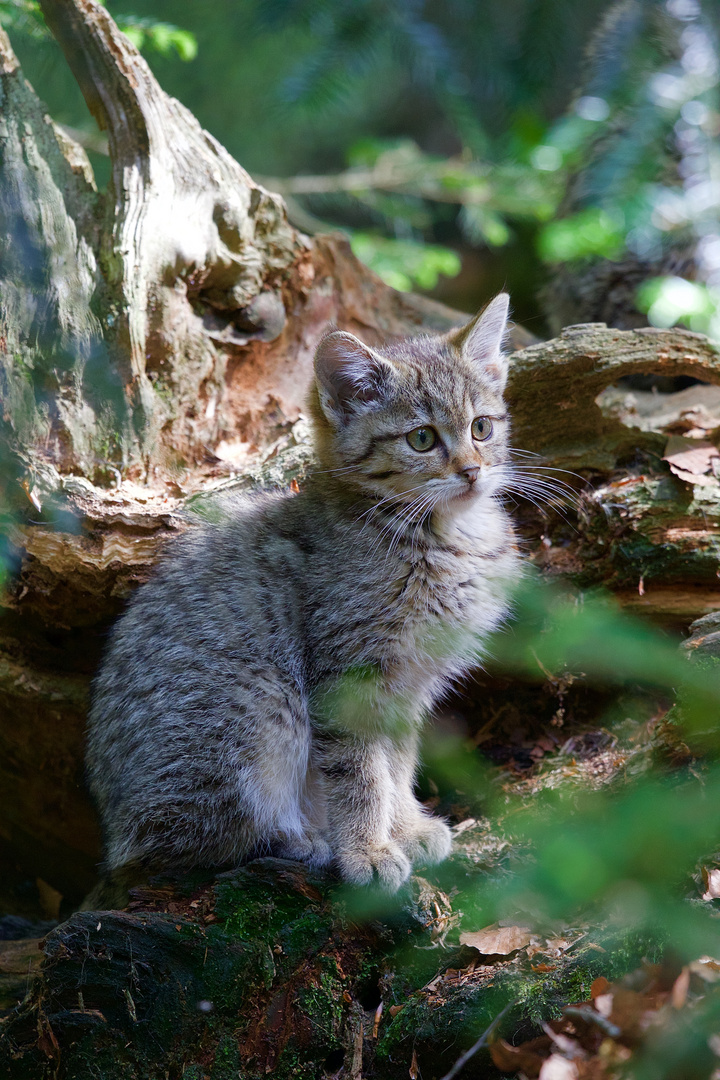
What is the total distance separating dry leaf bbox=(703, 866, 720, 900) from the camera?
8.24ft

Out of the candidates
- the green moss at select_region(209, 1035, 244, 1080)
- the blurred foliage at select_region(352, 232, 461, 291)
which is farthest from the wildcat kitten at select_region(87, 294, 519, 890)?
the blurred foliage at select_region(352, 232, 461, 291)

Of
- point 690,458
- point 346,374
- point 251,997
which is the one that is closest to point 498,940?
point 251,997

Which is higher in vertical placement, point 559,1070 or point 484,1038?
point 559,1070

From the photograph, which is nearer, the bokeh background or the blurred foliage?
the bokeh background

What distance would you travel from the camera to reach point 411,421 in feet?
11.4

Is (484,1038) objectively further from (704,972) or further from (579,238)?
(579,238)

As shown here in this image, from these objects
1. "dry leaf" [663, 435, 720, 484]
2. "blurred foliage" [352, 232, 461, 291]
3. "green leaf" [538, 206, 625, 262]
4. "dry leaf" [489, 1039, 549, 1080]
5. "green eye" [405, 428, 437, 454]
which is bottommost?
"dry leaf" [489, 1039, 549, 1080]

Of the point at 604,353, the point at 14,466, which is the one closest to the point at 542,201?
the point at 604,353

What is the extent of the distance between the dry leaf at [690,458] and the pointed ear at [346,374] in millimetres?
1663

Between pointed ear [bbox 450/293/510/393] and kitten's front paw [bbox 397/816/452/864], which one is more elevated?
pointed ear [bbox 450/293/510/393]

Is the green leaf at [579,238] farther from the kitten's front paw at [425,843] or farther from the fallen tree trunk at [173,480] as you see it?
the kitten's front paw at [425,843]

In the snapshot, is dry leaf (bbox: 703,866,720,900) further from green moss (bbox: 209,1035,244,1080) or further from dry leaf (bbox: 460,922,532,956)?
green moss (bbox: 209,1035,244,1080)

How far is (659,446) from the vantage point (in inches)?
169

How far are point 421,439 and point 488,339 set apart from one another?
0.75 m
